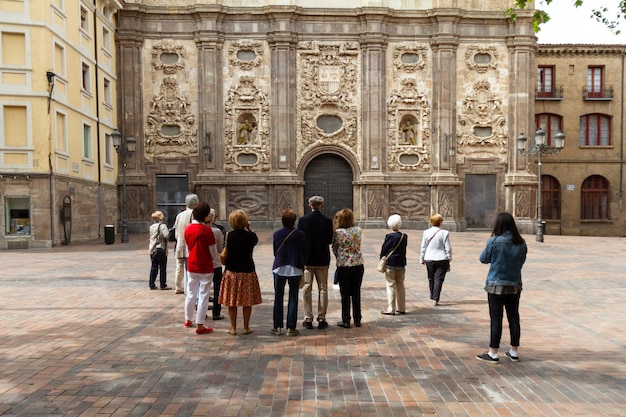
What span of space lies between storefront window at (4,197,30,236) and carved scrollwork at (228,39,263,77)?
14.1m

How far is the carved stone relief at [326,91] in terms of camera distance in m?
32.3

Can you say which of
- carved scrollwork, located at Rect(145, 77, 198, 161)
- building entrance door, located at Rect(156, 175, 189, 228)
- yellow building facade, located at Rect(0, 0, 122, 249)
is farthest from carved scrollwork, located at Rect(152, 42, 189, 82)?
building entrance door, located at Rect(156, 175, 189, 228)

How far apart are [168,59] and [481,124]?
61.4 feet

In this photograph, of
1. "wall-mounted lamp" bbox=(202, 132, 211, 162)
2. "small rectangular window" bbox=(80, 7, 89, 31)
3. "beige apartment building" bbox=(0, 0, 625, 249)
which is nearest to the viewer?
"small rectangular window" bbox=(80, 7, 89, 31)

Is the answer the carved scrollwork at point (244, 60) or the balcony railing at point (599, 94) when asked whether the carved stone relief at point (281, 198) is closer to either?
the carved scrollwork at point (244, 60)

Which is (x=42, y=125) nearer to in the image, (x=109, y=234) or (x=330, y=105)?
(x=109, y=234)

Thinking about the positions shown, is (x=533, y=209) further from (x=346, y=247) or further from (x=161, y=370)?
(x=161, y=370)

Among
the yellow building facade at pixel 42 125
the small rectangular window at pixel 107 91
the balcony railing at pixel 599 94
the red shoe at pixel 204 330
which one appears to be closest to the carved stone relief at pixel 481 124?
the balcony railing at pixel 599 94

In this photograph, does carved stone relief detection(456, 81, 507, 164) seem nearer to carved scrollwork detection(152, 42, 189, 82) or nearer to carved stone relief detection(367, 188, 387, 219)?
carved stone relief detection(367, 188, 387, 219)

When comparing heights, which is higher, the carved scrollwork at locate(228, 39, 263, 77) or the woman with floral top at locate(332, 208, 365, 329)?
the carved scrollwork at locate(228, 39, 263, 77)

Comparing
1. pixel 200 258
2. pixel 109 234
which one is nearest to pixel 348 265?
pixel 200 258

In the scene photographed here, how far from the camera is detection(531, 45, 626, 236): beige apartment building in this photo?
38062mm

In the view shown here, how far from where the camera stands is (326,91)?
106 feet

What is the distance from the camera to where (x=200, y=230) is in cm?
805
